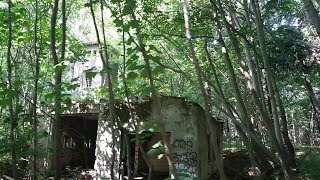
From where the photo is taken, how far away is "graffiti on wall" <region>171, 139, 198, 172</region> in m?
11.5

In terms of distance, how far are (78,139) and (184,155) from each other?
6675 mm

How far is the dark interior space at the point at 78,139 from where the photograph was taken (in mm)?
14883

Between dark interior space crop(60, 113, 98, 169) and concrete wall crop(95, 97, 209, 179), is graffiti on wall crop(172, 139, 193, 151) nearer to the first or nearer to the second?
concrete wall crop(95, 97, 209, 179)

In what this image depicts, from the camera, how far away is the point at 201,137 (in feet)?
40.2

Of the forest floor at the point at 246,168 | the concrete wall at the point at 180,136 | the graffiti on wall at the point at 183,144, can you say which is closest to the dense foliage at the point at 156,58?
the forest floor at the point at 246,168

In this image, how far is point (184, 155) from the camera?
11.6 m

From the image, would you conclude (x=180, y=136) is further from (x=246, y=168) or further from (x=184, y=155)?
(x=246, y=168)

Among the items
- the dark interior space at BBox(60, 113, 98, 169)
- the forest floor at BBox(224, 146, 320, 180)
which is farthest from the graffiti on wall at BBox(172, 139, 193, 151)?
the dark interior space at BBox(60, 113, 98, 169)

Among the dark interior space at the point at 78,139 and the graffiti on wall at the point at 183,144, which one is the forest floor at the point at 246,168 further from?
the dark interior space at the point at 78,139

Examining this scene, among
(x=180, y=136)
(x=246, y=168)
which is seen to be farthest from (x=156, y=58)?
(x=246, y=168)

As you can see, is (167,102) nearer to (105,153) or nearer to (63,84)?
(105,153)

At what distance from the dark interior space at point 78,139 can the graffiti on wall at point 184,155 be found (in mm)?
4614

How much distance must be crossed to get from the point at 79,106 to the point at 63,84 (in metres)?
9.45

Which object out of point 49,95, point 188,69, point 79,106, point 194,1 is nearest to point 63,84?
point 49,95
